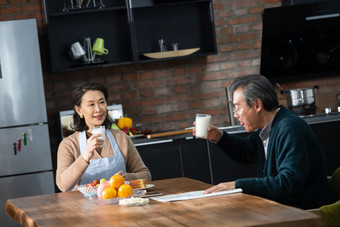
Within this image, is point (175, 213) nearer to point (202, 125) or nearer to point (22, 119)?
point (202, 125)

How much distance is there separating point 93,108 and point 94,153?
0.84ft

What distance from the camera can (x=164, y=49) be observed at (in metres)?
5.14

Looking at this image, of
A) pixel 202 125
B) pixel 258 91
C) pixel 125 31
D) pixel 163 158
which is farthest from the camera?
pixel 125 31

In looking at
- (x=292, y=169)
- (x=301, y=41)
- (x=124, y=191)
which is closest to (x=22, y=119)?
(x=124, y=191)

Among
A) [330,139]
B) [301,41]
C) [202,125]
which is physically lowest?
[330,139]

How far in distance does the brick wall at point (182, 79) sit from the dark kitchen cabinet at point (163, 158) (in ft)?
2.08

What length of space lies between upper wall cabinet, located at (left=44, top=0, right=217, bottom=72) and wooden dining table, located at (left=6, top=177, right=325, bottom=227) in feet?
8.74

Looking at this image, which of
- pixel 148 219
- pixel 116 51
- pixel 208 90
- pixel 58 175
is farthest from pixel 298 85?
pixel 148 219

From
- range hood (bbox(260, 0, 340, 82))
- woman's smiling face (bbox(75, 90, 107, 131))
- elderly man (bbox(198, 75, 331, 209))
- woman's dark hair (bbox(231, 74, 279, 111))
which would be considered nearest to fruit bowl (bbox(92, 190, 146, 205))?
elderly man (bbox(198, 75, 331, 209))

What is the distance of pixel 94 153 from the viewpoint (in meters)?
2.95

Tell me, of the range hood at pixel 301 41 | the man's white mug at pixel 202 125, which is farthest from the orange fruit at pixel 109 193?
the range hood at pixel 301 41

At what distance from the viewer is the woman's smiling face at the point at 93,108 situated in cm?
304

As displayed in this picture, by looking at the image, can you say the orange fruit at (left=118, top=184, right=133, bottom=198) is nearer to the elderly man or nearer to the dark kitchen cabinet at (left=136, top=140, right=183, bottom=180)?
the elderly man

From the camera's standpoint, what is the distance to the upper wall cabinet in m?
4.91
